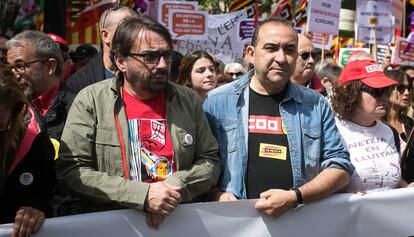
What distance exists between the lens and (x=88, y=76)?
5.12 m

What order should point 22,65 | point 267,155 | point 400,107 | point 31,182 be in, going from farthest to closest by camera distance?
point 400,107 → point 22,65 → point 267,155 → point 31,182

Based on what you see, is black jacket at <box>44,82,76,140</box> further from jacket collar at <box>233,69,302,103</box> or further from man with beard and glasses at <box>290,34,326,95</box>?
man with beard and glasses at <box>290,34,326,95</box>

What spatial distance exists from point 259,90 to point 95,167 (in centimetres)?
113

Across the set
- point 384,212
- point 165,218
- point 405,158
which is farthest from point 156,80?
point 405,158

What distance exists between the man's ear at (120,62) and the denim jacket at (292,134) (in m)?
0.63

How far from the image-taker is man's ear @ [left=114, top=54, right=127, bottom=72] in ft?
12.5

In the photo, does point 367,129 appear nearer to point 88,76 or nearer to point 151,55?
point 151,55

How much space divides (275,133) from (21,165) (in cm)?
146

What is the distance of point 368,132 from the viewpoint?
4.72 metres

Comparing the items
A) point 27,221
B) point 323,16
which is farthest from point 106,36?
point 323,16

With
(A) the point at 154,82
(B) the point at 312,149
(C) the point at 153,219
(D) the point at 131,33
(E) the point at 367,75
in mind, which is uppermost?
(D) the point at 131,33

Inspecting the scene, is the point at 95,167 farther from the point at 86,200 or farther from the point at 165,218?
the point at 165,218

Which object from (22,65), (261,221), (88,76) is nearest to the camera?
(261,221)

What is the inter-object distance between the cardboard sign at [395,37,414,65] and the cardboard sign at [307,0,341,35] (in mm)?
2029
